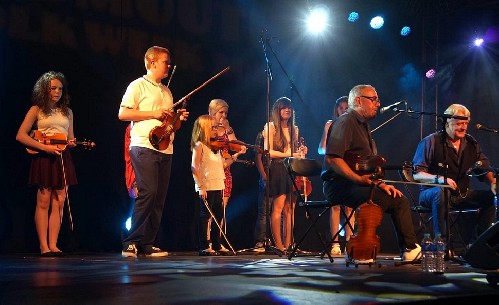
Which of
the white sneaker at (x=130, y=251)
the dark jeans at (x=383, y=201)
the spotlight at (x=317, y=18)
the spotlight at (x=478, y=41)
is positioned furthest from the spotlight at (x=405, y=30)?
the white sneaker at (x=130, y=251)

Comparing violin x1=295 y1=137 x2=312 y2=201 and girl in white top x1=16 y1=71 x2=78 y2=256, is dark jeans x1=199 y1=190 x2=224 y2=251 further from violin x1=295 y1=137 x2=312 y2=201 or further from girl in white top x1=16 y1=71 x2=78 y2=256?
girl in white top x1=16 y1=71 x2=78 y2=256

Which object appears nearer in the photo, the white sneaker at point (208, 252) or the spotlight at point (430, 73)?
the white sneaker at point (208, 252)

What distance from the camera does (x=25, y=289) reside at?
331 cm

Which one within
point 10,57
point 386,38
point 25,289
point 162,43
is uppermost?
point 386,38

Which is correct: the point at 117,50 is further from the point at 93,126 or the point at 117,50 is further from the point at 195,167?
the point at 195,167

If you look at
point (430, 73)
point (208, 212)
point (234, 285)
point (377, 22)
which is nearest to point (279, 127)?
point (208, 212)

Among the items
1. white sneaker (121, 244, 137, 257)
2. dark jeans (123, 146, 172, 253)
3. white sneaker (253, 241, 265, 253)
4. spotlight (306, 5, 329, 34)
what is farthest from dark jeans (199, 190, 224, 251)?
spotlight (306, 5, 329, 34)

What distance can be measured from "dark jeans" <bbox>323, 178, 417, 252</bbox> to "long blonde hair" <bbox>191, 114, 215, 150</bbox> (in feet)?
7.03

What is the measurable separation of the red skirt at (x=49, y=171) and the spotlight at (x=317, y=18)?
412 cm

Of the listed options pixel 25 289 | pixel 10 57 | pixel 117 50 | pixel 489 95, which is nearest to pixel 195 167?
pixel 117 50

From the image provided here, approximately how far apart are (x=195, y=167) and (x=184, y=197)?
3.71ft

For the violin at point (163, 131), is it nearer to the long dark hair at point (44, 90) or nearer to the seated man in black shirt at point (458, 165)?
the long dark hair at point (44, 90)

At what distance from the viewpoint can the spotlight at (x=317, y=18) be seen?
9.27 metres

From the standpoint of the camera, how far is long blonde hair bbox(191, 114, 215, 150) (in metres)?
7.32
